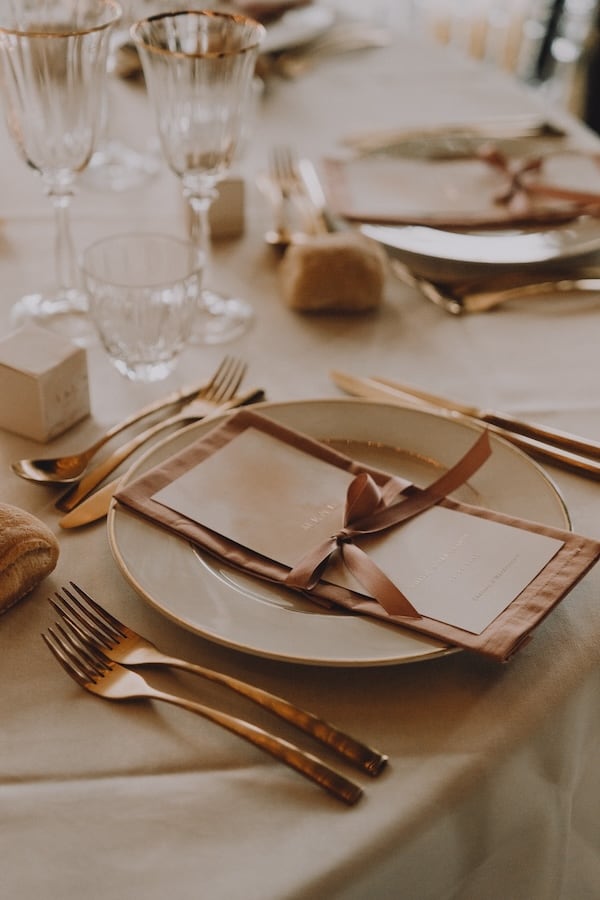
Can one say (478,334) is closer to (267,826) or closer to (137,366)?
(137,366)

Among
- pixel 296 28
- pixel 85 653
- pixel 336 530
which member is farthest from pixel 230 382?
pixel 296 28

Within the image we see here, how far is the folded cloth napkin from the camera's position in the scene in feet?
2.12

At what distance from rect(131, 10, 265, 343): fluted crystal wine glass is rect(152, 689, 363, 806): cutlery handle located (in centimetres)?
50

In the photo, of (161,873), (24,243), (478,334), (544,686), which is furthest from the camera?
(24,243)

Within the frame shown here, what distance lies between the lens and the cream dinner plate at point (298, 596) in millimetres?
608

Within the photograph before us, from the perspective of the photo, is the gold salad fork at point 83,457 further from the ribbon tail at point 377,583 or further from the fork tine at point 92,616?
the ribbon tail at point 377,583

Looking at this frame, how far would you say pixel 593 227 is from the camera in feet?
3.86

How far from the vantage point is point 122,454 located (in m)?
0.82

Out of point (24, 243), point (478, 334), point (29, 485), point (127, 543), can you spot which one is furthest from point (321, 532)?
point (24, 243)

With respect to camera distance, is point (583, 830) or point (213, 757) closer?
point (213, 757)

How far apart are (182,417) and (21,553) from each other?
0.25m

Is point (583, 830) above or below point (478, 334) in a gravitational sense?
below

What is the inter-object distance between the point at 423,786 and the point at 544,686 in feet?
0.37

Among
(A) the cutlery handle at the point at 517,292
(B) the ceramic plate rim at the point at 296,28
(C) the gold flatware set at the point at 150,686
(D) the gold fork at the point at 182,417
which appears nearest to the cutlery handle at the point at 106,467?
(D) the gold fork at the point at 182,417
